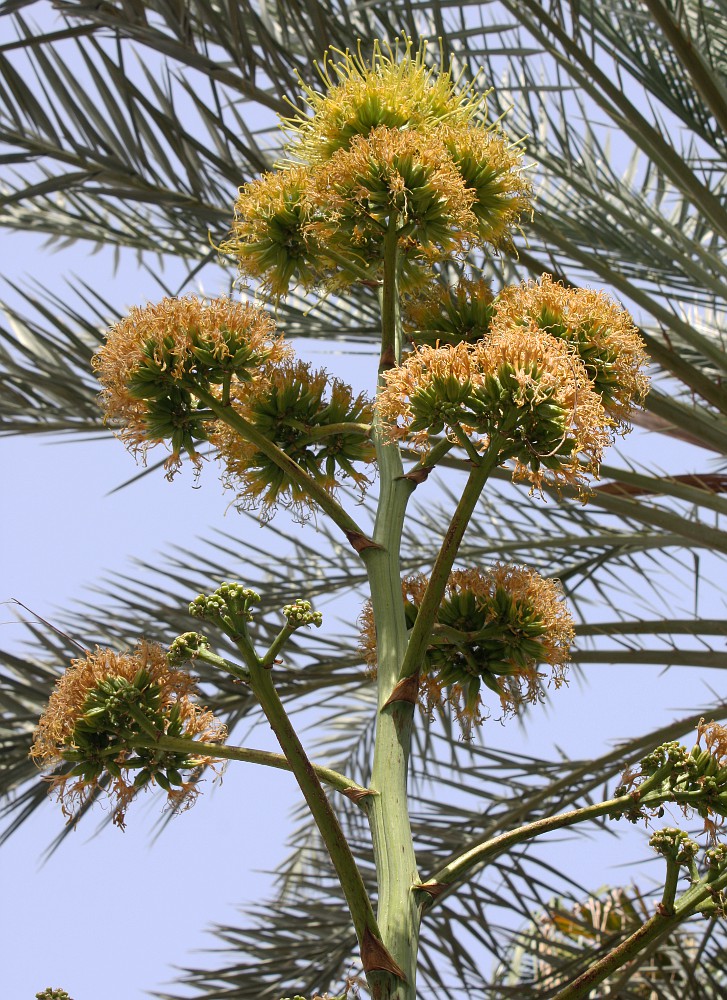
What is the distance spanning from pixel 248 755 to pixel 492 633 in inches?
25.4

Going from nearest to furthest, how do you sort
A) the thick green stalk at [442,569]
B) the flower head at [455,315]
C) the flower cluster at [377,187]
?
the thick green stalk at [442,569] → the flower cluster at [377,187] → the flower head at [455,315]

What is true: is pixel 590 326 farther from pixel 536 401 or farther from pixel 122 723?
pixel 122 723

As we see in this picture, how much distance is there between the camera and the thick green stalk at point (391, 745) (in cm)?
216

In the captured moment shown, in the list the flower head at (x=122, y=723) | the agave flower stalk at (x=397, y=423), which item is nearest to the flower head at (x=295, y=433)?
the agave flower stalk at (x=397, y=423)

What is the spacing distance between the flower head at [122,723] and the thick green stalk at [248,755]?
0.04m

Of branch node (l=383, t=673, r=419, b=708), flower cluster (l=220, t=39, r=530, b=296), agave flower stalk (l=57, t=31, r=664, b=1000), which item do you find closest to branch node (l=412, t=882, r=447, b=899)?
agave flower stalk (l=57, t=31, r=664, b=1000)

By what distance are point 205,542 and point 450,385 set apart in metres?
3.09

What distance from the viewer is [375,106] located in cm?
300

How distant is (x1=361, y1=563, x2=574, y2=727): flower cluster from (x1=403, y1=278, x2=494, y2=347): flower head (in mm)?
549

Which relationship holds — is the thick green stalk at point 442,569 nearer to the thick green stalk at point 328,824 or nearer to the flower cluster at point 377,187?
the thick green stalk at point 328,824

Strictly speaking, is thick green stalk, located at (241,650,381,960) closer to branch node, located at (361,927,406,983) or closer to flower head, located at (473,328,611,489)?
branch node, located at (361,927,406,983)

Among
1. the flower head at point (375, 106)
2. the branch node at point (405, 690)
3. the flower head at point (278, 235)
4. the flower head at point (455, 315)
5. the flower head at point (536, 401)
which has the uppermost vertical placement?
the flower head at point (375, 106)

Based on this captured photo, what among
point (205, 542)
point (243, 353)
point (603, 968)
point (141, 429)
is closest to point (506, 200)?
point (243, 353)

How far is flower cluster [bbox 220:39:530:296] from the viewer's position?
9.34ft
